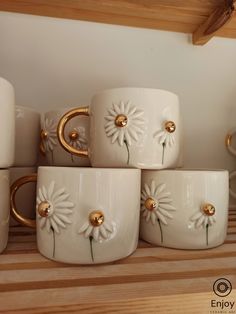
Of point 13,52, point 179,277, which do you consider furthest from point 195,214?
point 13,52

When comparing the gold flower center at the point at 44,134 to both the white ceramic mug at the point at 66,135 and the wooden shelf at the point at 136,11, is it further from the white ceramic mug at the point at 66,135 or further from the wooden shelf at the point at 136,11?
the wooden shelf at the point at 136,11

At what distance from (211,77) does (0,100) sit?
20.7 inches

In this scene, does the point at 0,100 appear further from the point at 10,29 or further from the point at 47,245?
the point at 10,29

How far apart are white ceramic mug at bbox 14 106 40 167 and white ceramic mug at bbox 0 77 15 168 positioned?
0.39 feet

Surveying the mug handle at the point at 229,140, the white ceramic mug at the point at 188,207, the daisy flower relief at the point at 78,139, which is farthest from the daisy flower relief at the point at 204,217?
the mug handle at the point at 229,140

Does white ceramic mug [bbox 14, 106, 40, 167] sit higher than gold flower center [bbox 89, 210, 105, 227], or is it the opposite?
white ceramic mug [bbox 14, 106, 40, 167]

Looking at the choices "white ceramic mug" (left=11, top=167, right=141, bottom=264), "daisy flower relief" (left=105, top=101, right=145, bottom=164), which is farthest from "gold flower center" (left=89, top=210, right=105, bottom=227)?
"daisy flower relief" (left=105, top=101, right=145, bottom=164)

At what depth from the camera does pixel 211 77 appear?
0.68m

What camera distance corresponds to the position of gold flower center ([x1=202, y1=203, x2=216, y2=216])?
38 centimetres

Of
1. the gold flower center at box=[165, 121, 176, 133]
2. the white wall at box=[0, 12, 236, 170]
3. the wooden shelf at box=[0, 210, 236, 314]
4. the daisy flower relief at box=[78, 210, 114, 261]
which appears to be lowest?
the wooden shelf at box=[0, 210, 236, 314]

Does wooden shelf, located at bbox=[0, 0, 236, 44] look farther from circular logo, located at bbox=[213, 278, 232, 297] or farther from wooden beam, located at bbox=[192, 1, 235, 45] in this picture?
circular logo, located at bbox=[213, 278, 232, 297]

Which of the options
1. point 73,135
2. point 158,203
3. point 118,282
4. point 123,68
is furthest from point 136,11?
point 118,282

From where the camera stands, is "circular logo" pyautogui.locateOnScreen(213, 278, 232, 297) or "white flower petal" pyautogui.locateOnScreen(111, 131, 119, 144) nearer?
"circular logo" pyautogui.locateOnScreen(213, 278, 232, 297)

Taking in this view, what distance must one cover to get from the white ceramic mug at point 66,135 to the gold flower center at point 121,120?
11 cm
